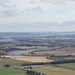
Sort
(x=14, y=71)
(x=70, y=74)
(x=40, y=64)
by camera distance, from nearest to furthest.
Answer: (x=70, y=74), (x=14, y=71), (x=40, y=64)

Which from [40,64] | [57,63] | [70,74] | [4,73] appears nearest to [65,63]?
[57,63]

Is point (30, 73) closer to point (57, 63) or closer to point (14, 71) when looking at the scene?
point (14, 71)

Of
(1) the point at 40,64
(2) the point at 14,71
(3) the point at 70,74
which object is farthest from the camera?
(1) the point at 40,64

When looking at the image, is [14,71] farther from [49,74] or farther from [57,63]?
[57,63]

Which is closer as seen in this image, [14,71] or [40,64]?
[14,71]

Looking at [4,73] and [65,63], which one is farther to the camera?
[65,63]

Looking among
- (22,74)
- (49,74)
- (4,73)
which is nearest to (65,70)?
(49,74)

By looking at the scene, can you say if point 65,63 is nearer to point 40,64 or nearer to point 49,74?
point 40,64

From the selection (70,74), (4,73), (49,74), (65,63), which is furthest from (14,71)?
(65,63)
